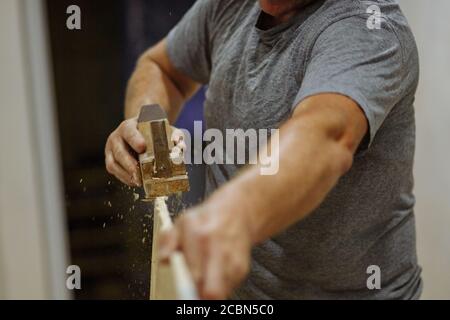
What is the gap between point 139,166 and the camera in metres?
0.53

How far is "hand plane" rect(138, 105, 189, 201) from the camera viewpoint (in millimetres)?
504

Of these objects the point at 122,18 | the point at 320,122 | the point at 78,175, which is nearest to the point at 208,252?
the point at 320,122

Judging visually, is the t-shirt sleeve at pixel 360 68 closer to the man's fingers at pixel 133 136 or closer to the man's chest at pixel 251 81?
the man's chest at pixel 251 81

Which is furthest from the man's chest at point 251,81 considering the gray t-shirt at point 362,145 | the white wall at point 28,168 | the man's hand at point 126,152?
the white wall at point 28,168

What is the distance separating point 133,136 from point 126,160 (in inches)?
1.0

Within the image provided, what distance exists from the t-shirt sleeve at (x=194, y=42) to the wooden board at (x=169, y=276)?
27 centimetres

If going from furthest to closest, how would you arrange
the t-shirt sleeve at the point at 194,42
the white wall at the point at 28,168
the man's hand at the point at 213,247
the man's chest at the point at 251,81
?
the white wall at the point at 28,168, the t-shirt sleeve at the point at 194,42, the man's chest at the point at 251,81, the man's hand at the point at 213,247

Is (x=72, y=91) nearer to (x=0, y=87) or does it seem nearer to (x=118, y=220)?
(x=0, y=87)

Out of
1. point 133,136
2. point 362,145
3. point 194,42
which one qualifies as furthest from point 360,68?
point 194,42

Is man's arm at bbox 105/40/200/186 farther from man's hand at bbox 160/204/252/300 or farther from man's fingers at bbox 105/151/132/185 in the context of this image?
man's hand at bbox 160/204/252/300

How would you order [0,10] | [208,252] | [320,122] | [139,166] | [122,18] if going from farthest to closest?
[0,10]
[122,18]
[139,166]
[320,122]
[208,252]

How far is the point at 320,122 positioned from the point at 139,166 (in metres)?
0.19

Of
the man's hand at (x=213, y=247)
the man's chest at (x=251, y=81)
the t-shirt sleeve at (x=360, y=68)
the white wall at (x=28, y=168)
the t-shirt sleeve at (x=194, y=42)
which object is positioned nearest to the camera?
the man's hand at (x=213, y=247)

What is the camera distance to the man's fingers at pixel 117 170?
0.55 meters
